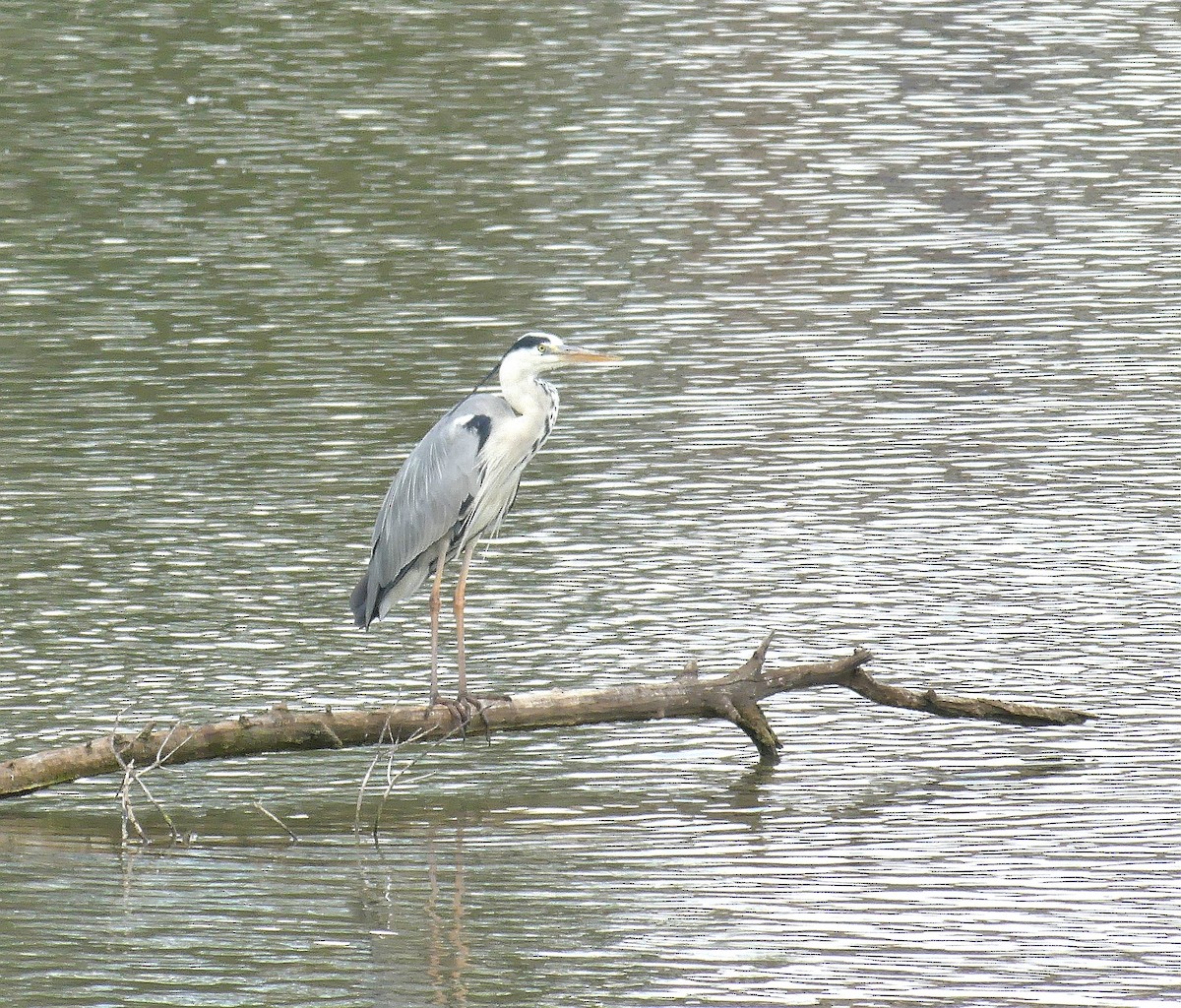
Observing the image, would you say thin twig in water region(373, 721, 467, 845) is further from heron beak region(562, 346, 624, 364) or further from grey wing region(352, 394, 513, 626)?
heron beak region(562, 346, 624, 364)

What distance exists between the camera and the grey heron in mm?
10742

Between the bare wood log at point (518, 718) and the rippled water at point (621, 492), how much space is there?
0.76 feet

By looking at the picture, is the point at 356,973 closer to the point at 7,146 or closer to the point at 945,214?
the point at 945,214

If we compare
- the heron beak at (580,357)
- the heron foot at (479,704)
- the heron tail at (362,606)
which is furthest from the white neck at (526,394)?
the heron foot at (479,704)

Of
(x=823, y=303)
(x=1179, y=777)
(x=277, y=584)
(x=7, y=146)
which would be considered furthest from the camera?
(x=7, y=146)

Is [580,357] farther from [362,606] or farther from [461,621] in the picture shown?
[362,606]

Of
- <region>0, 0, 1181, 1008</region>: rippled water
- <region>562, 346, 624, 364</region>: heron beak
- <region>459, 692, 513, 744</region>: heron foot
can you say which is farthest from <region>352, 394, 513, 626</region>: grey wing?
<region>459, 692, 513, 744</region>: heron foot

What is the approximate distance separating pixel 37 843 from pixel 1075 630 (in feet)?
17.4

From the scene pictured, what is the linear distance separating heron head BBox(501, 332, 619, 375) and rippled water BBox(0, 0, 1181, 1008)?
1.62m

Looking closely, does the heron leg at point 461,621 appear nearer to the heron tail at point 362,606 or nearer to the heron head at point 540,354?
the heron tail at point 362,606

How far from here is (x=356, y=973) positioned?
7.78 meters

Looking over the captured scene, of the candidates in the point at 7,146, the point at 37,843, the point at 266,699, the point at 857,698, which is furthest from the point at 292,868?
the point at 7,146

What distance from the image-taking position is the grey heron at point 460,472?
35.2ft

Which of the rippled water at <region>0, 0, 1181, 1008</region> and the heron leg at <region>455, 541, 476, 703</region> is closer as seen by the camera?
the rippled water at <region>0, 0, 1181, 1008</region>
